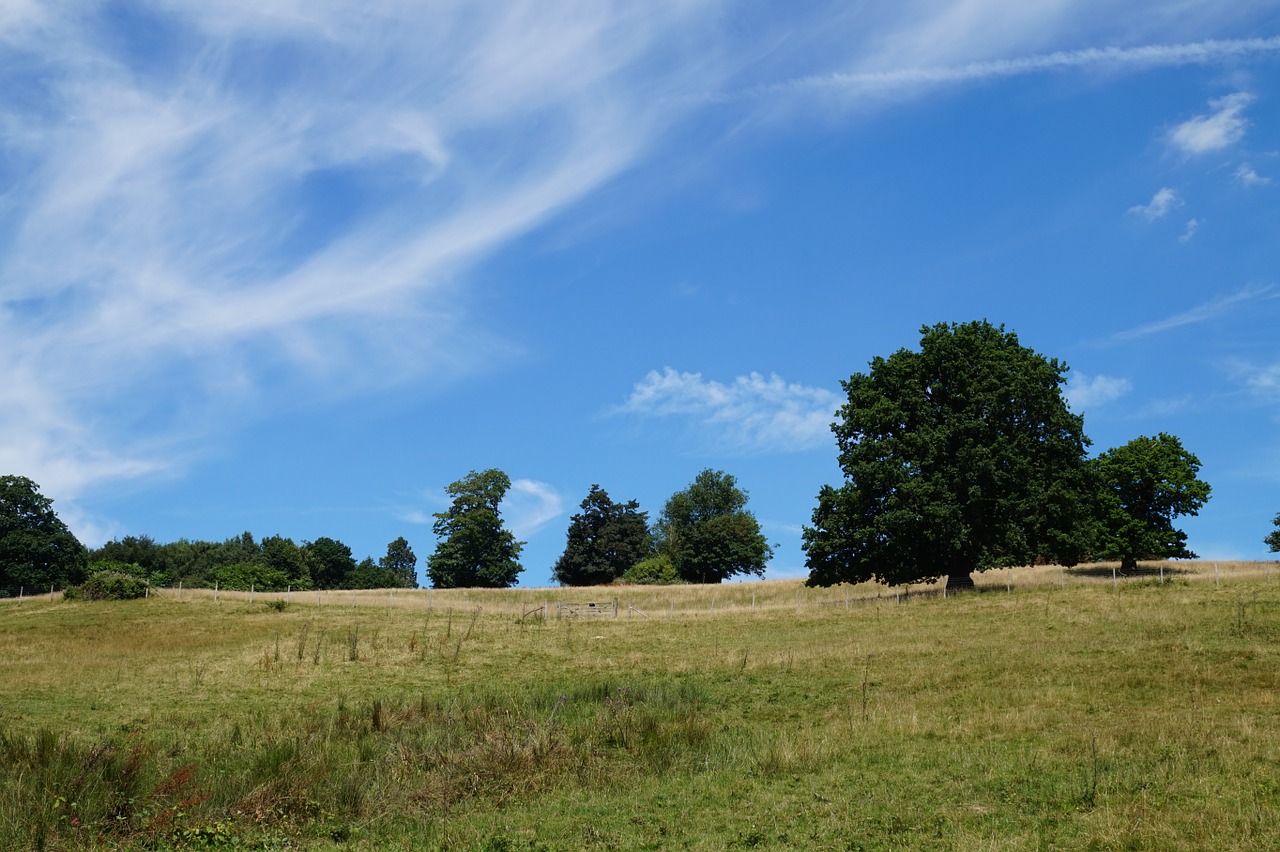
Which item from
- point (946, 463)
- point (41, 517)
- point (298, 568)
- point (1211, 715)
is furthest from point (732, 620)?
point (298, 568)

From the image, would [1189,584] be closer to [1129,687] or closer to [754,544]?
[1129,687]

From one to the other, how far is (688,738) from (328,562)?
15101 cm

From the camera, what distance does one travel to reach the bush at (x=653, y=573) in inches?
4686

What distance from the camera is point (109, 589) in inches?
2992

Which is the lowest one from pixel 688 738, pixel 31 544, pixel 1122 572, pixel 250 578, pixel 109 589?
pixel 688 738

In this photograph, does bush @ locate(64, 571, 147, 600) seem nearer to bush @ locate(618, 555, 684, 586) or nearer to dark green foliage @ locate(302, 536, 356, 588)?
bush @ locate(618, 555, 684, 586)

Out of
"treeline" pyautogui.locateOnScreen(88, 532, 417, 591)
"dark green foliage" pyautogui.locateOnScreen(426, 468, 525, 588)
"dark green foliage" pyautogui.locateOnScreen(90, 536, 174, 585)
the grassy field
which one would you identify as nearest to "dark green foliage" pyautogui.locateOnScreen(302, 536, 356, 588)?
"treeline" pyautogui.locateOnScreen(88, 532, 417, 591)

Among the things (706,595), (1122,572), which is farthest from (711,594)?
(1122,572)

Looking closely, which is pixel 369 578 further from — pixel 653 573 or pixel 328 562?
pixel 653 573

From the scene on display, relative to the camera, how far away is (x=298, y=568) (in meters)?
Answer: 146

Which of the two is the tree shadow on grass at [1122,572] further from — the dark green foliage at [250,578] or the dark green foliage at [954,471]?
the dark green foliage at [250,578]

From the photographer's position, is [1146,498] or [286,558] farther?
[286,558]

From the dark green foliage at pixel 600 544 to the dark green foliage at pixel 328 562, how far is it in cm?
4755

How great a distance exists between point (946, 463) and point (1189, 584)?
581 inches
